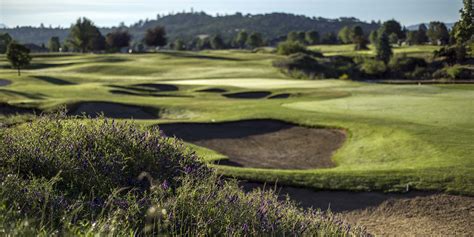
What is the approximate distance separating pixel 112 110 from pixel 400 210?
22250 mm

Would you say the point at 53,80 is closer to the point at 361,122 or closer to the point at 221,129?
the point at 221,129

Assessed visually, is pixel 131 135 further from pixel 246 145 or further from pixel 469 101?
pixel 469 101

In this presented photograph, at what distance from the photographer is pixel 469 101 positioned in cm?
3509

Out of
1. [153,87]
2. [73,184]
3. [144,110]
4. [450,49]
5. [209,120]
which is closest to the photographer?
[73,184]

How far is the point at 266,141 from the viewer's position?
25094mm

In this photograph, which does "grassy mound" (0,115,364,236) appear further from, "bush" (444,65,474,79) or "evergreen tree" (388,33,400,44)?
"evergreen tree" (388,33,400,44)

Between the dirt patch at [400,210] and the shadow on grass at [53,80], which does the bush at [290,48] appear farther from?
the dirt patch at [400,210]

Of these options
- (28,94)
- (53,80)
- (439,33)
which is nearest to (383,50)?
(439,33)

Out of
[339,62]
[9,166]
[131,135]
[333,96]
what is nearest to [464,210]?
[131,135]

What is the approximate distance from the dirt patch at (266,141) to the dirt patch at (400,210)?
5429 millimetres

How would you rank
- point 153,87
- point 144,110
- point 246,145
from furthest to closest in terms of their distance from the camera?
point 153,87 → point 144,110 → point 246,145

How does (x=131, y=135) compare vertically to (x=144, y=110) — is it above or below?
above

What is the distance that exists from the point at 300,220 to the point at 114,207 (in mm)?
3012

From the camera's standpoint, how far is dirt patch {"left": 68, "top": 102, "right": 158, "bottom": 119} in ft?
105
